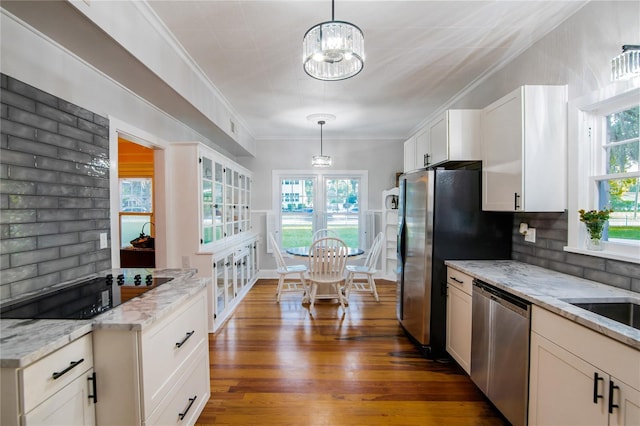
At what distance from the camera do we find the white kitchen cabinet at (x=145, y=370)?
1134mm

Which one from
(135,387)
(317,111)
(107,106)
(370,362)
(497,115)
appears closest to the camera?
(135,387)

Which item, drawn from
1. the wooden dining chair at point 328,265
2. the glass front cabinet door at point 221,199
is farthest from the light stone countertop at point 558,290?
the glass front cabinet door at point 221,199

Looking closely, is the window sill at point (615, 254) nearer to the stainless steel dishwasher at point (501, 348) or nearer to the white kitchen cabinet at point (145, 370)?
the stainless steel dishwasher at point (501, 348)

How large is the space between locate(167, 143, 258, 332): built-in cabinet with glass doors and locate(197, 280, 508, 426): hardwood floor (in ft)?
1.52

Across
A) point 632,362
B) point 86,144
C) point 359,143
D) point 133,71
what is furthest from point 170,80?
point 359,143

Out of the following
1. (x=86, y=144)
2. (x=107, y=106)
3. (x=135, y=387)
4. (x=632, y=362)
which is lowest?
(x=135, y=387)

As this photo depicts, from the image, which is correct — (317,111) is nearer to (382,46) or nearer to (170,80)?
(382,46)

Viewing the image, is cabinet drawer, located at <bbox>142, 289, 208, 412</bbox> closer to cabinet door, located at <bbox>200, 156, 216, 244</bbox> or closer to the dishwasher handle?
cabinet door, located at <bbox>200, 156, 216, 244</bbox>

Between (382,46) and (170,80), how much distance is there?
1701mm

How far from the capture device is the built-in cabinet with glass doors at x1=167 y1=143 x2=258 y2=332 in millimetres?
2864

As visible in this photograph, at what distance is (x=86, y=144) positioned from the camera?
182 centimetres

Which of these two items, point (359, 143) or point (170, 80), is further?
point (359, 143)

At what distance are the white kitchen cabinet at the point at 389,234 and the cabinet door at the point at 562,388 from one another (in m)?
3.41

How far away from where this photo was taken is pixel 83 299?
138cm
